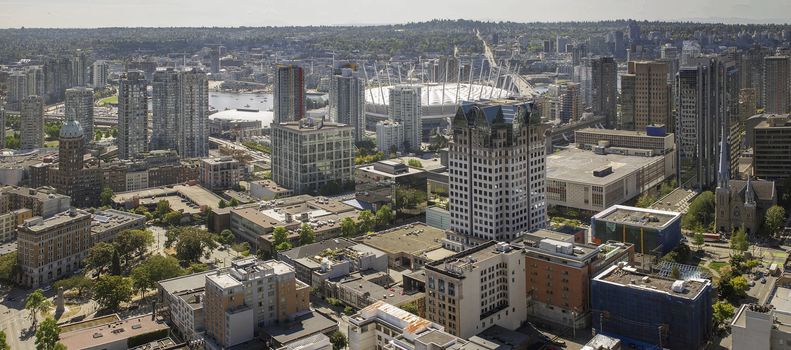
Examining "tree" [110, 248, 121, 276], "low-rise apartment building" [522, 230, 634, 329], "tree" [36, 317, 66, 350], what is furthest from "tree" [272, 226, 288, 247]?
"low-rise apartment building" [522, 230, 634, 329]

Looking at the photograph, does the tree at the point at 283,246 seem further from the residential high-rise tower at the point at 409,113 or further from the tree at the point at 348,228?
the residential high-rise tower at the point at 409,113

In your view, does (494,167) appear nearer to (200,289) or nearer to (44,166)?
(200,289)

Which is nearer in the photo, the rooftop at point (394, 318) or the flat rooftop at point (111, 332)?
the rooftop at point (394, 318)

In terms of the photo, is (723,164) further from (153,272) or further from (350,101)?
(350,101)

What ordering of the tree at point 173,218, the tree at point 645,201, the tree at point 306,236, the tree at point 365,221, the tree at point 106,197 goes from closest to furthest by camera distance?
the tree at point 306,236 → the tree at point 365,221 → the tree at point 173,218 → the tree at point 645,201 → the tree at point 106,197

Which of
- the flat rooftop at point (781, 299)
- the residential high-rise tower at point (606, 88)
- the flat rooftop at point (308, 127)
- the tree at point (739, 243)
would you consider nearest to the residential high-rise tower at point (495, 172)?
the tree at point (739, 243)

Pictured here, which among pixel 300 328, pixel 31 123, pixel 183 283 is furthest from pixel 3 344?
pixel 31 123
